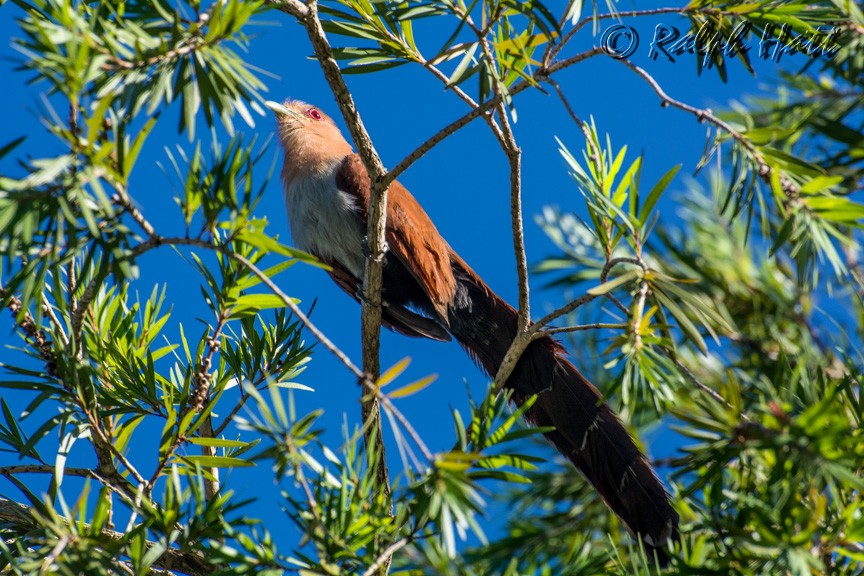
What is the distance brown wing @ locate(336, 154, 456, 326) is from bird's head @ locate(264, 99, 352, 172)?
1.06 feet

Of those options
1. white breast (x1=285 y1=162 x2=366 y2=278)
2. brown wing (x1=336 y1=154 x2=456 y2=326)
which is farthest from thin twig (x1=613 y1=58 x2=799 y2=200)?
white breast (x1=285 y1=162 x2=366 y2=278)

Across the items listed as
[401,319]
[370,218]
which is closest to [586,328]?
[370,218]

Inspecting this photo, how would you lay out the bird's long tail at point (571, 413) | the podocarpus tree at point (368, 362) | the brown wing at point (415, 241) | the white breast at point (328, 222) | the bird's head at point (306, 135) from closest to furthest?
the podocarpus tree at point (368, 362) → the bird's long tail at point (571, 413) → the brown wing at point (415, 241) → the white breast at point (328, 222) → the bird's head at point (306, 135)

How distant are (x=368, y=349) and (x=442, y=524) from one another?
1.17m

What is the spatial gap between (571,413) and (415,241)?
847mm

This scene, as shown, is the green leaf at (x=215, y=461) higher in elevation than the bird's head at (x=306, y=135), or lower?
lower

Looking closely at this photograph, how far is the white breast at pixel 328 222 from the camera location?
10.3ft

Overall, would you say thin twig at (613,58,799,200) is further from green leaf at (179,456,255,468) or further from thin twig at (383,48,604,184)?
green leaf at (179,456,255,468)

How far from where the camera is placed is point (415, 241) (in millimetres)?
2961

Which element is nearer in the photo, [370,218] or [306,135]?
[370,218]

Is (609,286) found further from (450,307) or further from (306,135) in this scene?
(306,135)

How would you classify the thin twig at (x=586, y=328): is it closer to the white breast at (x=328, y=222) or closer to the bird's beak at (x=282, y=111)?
the white breast at (x=328, y=222)

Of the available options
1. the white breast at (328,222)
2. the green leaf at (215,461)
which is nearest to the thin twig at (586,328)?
the green leaf at (215,461)

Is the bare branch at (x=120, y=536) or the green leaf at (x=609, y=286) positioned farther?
the bare branch at (x=120, y=536)
